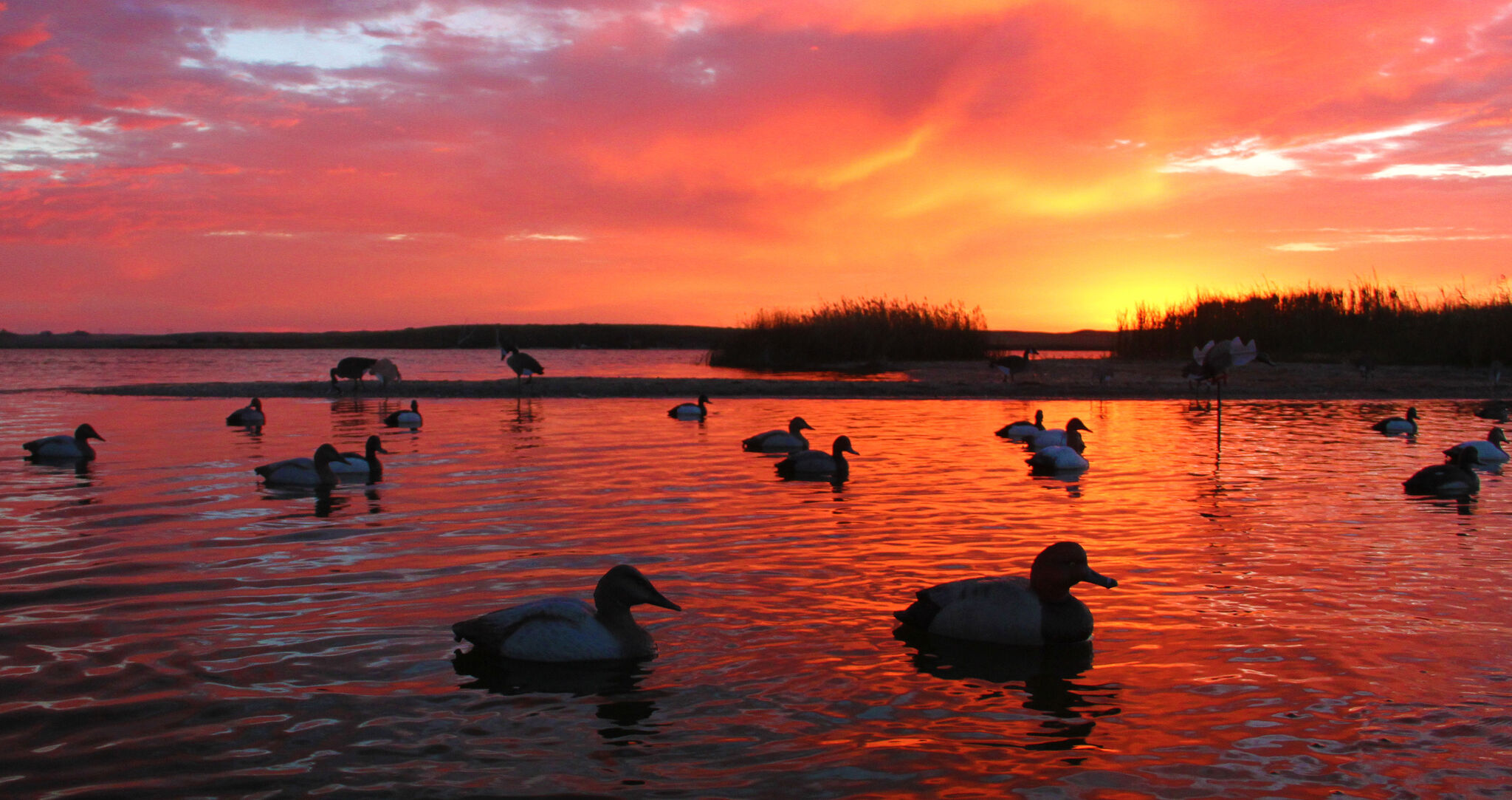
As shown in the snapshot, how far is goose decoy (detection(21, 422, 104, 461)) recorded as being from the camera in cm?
1410

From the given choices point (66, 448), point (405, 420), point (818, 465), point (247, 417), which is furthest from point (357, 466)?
point (247, 417)

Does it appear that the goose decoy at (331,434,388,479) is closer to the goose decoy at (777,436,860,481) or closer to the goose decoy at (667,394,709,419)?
the goose decoy at (777,436,860,481)

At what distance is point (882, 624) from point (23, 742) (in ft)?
14.3

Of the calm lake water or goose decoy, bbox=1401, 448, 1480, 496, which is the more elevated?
goose decoy, bbox=1401, 448, 1480, 496

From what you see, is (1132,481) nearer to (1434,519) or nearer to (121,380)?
(1434,519)

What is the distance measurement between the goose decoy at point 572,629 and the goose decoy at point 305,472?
22.3ft

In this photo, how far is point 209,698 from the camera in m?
5.07

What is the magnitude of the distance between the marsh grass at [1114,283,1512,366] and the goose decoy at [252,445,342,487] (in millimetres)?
32306

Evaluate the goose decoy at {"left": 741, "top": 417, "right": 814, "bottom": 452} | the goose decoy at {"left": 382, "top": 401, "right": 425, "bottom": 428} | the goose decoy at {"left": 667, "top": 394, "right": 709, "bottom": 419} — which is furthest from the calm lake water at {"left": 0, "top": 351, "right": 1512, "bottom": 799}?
the goose decoy at {"left": 667, "top": 394, "right": 709, "bottom": 419}

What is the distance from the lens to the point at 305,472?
11.9 m

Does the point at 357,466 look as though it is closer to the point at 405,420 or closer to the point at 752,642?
the point at 405,420

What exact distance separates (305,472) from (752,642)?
7.76 meters

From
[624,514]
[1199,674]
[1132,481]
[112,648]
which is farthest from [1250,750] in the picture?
[1132,481]

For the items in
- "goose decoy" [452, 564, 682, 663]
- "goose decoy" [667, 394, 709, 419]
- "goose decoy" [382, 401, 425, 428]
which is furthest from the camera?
"goose decoy" [667, 394, 709, 419]
